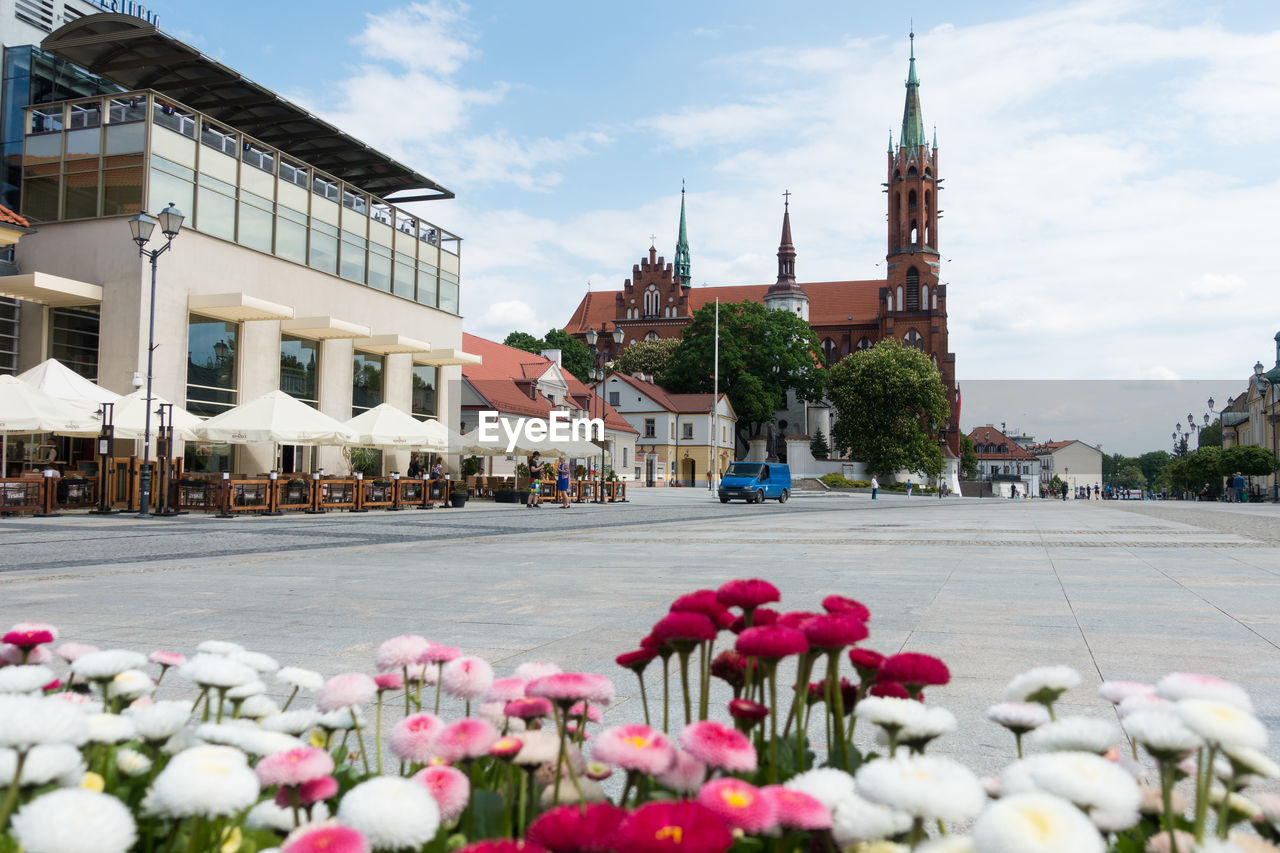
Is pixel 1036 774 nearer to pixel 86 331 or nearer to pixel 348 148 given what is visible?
pixel 86 331

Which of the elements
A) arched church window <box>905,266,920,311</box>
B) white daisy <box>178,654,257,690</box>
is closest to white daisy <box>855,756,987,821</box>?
white daisy <box>178,654,257,690</box>

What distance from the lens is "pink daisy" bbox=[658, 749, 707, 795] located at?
141cm

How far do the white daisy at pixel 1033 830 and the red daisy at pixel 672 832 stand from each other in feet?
0.91

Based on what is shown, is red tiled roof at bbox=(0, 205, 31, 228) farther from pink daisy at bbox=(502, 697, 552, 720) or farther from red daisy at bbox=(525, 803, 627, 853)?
red daisy at bbox=(525, 803, 627, 853)

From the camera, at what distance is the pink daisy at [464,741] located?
150cm

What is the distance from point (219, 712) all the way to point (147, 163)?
91.7 feet

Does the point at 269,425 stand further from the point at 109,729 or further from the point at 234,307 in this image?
the point at 109,729

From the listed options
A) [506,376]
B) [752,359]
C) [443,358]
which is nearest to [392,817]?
[443,358]

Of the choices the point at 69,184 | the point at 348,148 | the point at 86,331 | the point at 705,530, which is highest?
the point at 348,148

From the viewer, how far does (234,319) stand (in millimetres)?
28234

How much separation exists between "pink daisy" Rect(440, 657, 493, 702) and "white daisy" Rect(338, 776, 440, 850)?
0.57m

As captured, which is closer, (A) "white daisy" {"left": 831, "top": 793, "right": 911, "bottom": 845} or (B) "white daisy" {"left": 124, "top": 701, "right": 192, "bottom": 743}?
(A) "white daisy" {"left": 831, "top": 793, "right": 911, "bottom": 845}

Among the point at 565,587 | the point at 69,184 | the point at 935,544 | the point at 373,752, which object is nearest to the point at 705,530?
the point at 935,544

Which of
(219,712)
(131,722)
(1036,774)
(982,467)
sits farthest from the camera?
(982,467)
